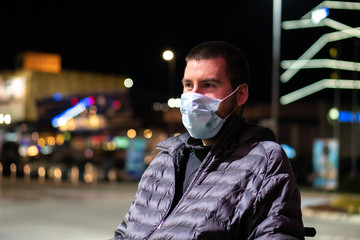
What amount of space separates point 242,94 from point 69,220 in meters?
12.2

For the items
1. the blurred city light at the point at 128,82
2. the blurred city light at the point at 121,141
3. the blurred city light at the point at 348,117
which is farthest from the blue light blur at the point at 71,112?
the blurred city light at the point at 348,117

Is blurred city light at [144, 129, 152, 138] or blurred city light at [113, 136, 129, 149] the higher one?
blurred city light at [144, 129, 152, 138]

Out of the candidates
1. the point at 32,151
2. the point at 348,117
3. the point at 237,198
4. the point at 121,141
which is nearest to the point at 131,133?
the point at 121,141

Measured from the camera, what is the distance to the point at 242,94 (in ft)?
8.58

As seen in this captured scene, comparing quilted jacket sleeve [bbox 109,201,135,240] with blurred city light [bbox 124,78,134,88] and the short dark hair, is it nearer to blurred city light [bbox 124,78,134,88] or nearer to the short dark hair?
the short dark hair

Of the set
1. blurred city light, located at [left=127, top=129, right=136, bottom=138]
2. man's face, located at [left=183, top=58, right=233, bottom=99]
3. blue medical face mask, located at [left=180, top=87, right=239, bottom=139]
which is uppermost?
man's face, located at [left=183, top=58, right=233, bottom=99]

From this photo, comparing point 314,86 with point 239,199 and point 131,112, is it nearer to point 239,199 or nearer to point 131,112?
point 131,112

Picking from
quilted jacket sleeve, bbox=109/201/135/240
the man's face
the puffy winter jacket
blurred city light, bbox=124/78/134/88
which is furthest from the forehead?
blurred city light, bbox=124/78/134/88

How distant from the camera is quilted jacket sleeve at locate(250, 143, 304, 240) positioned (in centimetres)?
222

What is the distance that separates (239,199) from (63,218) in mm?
12884

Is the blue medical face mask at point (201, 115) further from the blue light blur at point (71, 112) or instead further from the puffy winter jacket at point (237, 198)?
the blue light blur at point (71, 112)

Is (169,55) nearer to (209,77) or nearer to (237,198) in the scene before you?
(209,77)

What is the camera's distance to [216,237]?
2.26 m

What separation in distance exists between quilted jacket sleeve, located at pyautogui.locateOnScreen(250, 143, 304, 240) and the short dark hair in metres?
0.46
